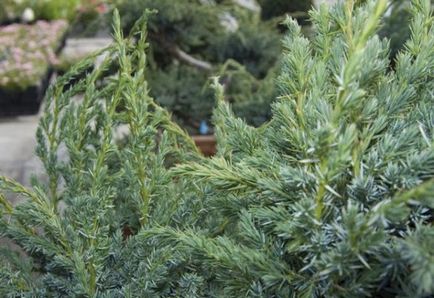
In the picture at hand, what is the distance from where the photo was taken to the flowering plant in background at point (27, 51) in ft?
19.2

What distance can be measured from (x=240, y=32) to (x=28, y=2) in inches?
173

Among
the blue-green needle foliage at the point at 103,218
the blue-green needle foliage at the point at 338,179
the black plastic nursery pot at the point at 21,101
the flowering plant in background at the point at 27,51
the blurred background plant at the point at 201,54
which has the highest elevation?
the blue-green needle foliage at the point at 338,179

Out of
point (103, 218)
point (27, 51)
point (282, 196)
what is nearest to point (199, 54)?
point (27, 51)

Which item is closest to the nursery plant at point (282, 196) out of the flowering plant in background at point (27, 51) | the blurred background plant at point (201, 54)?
the blurred background plant at point (201, 54)

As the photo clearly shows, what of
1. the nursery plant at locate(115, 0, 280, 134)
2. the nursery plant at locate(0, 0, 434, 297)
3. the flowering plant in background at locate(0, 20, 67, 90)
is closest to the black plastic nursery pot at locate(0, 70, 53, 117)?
the flowering plant in background at locate(0, 20, 67, 90)

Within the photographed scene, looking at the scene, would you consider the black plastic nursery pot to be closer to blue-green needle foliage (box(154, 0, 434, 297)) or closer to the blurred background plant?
the blurred background plant

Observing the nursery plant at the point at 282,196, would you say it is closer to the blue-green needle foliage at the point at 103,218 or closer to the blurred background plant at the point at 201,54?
the blue-green needle foliage at the point at 103,218

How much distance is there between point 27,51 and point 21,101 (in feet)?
2.38

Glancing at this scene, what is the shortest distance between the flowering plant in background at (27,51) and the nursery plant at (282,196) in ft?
14.4

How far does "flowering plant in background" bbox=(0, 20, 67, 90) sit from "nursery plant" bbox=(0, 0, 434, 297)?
173 inches

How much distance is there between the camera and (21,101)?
600 centimetres

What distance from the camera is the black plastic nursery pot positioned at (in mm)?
5914

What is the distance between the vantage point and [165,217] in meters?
1.43

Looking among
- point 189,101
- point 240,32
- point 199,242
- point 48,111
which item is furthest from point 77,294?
point 240,32
